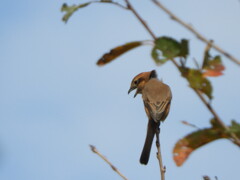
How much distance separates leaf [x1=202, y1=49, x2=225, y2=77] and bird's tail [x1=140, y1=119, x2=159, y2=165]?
14.0 feet

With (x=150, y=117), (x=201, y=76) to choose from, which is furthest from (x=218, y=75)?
(x=150, y=117)

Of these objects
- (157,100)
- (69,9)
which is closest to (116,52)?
(69,9)

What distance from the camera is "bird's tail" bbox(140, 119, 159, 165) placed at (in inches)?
245

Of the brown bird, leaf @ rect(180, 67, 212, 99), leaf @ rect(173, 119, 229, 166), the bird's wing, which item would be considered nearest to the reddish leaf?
leaf @ rect(173, 119, 229, 166)

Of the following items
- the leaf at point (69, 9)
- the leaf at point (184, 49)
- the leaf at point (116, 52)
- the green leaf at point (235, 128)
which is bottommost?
the green leaf at point (235, 128)

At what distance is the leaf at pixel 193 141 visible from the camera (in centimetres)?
201

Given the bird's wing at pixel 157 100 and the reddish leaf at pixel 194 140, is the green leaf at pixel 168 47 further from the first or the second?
the bird's wing at pixel 157 100

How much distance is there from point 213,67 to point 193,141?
0.35 m

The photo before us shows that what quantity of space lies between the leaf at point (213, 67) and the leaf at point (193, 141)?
0.72 ft

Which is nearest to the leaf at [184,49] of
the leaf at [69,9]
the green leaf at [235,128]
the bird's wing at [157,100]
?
the green leaf at [235,128]

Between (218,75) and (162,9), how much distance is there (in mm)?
519

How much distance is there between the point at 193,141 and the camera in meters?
2.14

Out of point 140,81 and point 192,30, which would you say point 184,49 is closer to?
point 192,30

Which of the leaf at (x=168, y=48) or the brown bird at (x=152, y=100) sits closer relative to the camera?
the leaf at (x=168, y=48)
